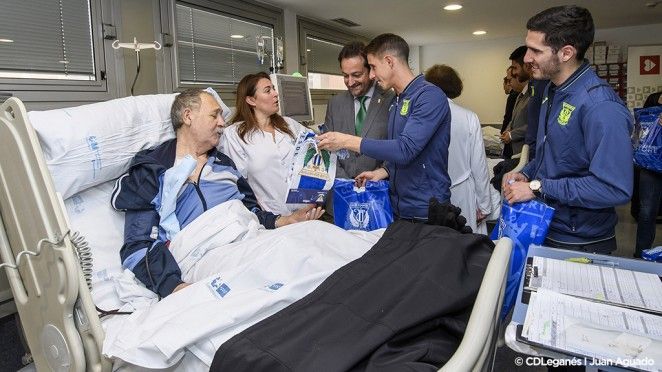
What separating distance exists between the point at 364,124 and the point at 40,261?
150cm

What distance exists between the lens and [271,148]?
2.10 meters

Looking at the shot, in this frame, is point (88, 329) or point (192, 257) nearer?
point (88, 329)

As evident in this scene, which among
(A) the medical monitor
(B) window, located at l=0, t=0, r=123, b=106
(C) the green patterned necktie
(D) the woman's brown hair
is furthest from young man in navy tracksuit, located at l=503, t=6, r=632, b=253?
(B) window, located at l=0, t=0, r=123, b=106

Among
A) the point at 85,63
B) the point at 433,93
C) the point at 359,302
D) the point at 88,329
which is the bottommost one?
the point at 88,329

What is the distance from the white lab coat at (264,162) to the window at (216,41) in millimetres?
1509

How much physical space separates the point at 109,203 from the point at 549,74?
1.56m

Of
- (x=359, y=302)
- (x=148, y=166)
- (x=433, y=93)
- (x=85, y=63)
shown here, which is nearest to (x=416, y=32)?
(x=85, y=63)

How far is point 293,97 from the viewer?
2838 mm

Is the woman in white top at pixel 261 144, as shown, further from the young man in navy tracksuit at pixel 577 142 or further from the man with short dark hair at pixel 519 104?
the man with short dark hair at pixel 519 104

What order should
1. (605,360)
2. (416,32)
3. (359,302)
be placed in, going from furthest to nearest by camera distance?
1. (416,32)
2. (359,302)
3. (605,360)

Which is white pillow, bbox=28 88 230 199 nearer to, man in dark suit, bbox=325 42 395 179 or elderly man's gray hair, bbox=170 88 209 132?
elderly man's gray hair, bbox=170 88 209 132

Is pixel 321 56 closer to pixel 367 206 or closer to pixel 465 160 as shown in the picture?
pixel 465 160

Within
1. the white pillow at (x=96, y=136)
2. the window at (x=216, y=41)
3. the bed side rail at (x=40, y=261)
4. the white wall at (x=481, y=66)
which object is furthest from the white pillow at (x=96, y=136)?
the white wall at (x=481, y=66)

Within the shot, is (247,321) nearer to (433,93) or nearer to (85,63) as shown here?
(433,93)
